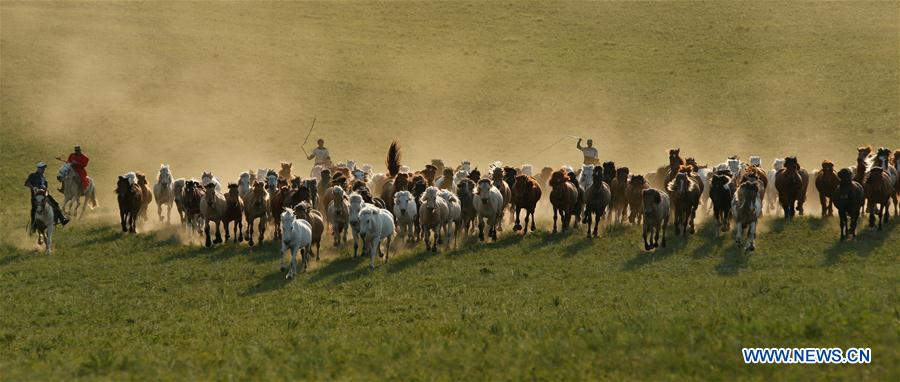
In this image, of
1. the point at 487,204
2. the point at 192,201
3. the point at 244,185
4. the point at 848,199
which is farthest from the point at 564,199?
the point at 192,201

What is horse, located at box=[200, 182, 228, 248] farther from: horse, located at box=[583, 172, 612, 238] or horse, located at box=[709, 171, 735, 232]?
horse, located at box=[709, 171, 735, 232]

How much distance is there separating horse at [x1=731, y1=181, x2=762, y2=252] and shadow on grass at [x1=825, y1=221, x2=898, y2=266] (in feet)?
5.94

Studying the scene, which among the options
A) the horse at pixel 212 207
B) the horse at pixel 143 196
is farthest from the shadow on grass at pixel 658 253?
the horse at pixel 143 196

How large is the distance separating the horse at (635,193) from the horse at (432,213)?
576 cm

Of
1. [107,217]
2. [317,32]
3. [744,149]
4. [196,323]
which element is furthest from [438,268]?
[317,32]

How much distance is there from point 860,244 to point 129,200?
20.4 meters

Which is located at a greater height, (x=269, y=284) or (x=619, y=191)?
(x=619, y=191)

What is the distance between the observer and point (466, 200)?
1277 inches

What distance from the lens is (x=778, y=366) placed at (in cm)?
1761

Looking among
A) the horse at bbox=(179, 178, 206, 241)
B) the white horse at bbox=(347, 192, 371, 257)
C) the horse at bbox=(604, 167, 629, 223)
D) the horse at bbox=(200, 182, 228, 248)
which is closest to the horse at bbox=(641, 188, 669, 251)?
the horse at bbox=(604, 167, 629, 223)

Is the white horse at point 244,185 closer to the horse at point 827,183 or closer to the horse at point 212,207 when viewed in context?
the horse at point 212,207

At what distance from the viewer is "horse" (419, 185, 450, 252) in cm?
3069

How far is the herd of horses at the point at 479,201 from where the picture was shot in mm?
29641

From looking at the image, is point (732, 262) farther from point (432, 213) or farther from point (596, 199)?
point (432, 213)
